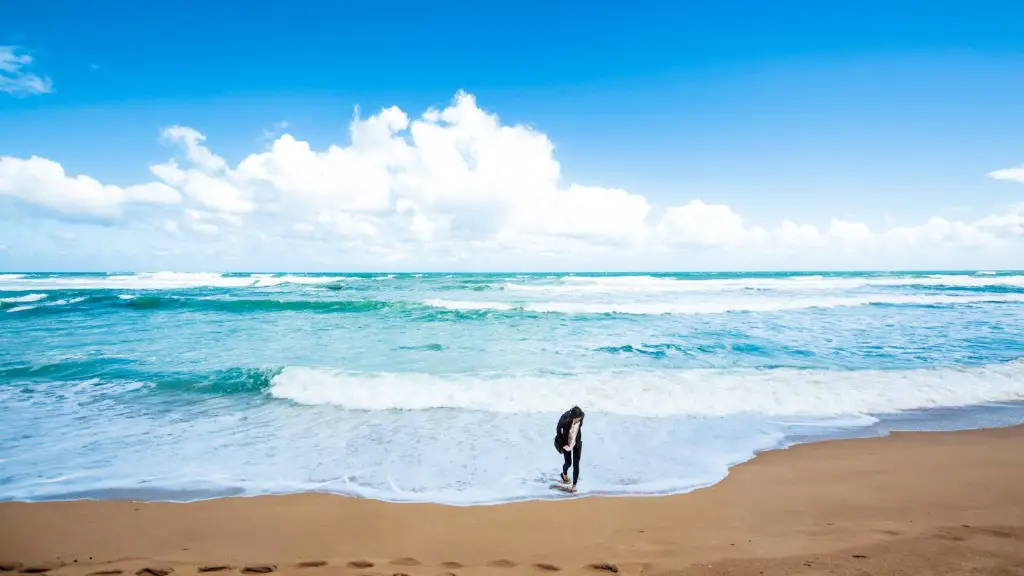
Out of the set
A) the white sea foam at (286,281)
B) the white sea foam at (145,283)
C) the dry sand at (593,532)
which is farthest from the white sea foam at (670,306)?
the white sea foam at (145,283)

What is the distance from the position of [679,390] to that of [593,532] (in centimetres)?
484

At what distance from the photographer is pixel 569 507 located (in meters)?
4.29

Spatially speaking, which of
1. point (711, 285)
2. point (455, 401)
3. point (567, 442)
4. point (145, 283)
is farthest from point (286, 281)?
point (567, 442)

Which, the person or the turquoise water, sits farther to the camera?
the turquoise water

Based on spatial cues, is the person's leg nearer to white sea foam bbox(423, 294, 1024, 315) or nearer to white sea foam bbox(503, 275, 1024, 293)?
white sea foam bbox(423, 294, 1024, 315)

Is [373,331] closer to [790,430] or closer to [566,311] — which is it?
[566,311]

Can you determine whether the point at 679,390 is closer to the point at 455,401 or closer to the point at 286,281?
the point at 455,401

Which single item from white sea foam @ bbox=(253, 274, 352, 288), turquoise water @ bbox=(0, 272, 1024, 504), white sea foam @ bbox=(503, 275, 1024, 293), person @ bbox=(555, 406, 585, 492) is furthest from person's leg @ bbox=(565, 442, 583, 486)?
white sea foam @ bbox=(253, 274, 352, 288)

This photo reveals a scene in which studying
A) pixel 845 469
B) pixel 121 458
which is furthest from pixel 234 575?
pixel 845 469

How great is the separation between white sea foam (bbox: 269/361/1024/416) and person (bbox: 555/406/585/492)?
274cm

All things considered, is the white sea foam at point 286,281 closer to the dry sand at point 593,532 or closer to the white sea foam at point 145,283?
the white sea foam at point 145,283

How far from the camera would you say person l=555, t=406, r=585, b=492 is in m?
4.48

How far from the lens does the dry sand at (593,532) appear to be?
134 inches

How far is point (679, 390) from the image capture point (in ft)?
26.6
